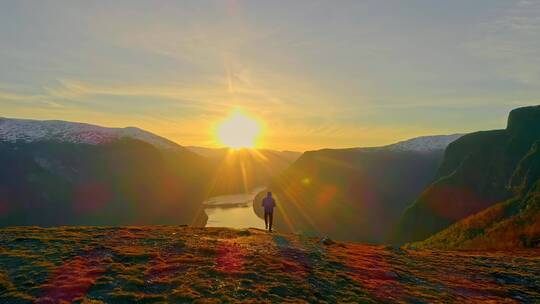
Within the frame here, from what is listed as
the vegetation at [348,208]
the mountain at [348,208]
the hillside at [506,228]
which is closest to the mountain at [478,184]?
the hillside at [506,228]

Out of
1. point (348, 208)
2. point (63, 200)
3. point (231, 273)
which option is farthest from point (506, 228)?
point (63, 200)

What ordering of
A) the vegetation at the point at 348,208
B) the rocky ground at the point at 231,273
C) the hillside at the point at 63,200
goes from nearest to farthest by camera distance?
the rocky ground at the point at 231,273, the vegetation at the point at 348,208, the hillside at the point at 63,200

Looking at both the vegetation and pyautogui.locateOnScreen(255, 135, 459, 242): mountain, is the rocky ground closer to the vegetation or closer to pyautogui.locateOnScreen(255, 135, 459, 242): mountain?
pyautogui.locateOnScreen(255, 135, 459, 242): mountain

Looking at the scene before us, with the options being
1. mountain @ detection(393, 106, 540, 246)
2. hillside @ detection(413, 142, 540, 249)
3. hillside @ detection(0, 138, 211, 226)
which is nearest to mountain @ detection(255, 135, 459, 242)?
mountain @ detection(393, 106, 540, 246)

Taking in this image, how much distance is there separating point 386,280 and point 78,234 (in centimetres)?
1837

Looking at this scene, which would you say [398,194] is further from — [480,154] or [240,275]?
[240,275]

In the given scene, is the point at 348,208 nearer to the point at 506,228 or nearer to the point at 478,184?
the point at 478,184

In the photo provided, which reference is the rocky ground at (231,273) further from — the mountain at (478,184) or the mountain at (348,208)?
the mountain at (348,208)

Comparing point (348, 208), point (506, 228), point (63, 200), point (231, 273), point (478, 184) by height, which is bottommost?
point (348, 208)

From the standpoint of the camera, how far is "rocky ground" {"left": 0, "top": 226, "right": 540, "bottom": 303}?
40.0 ft

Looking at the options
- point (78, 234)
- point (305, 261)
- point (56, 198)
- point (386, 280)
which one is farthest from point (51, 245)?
point (56, 198)

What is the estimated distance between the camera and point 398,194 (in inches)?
7372

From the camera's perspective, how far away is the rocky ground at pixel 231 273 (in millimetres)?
12195

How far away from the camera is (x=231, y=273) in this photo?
14492mm
